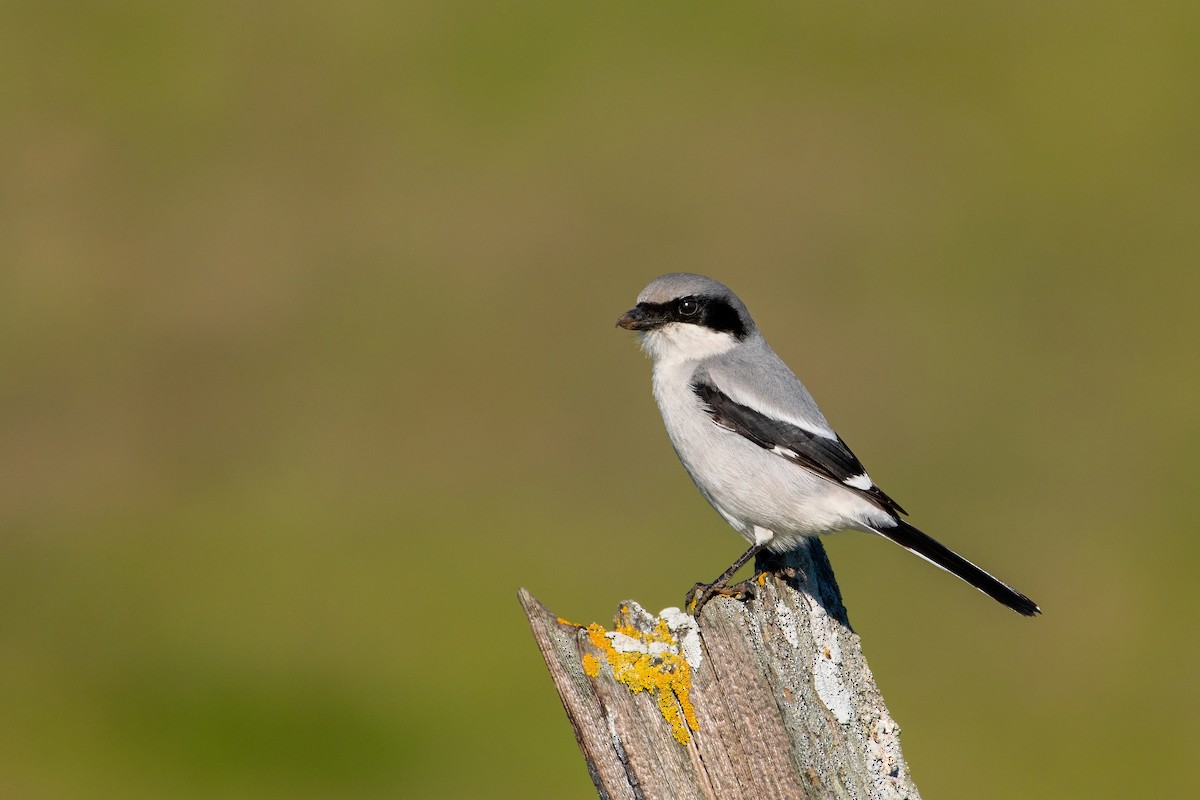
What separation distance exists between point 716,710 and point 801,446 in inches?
68.8

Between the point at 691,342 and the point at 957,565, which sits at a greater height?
the point at 691,342

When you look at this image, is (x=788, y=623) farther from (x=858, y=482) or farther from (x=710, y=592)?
(x=858, y=482)

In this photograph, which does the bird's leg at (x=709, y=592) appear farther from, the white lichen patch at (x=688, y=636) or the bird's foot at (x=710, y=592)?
the white lichen patch at (x=688, y=636)

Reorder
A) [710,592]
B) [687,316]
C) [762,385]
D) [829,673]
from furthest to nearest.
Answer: [687,316] → [762,385] → [710,592] → [829,673]

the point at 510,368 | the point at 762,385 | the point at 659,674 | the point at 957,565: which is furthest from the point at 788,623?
the point at 510,368

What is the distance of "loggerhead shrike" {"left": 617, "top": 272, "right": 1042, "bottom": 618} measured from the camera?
4.55m

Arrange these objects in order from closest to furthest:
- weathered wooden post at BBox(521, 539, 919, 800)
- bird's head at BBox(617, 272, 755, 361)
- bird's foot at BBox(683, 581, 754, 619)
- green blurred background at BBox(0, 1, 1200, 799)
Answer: weathered wooden post at BBox(521, 539, 919, 800) → bird's foot at BBox(683, 581, 754, 619) → bird's head at BBox(617, 272, 755, 361) → green blurred background at BBox(0, 1, 1200, 799)

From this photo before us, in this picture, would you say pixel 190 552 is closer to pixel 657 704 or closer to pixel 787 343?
pixel 787 343

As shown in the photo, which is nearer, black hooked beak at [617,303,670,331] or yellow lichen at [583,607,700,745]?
yellow lichen at [583,607,700,745]

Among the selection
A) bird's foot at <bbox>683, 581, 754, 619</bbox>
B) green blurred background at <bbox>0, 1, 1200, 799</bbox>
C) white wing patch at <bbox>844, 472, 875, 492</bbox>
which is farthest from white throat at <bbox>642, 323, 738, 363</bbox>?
green blurred background at <bbox>0, 1, 1200, 799</bbox>

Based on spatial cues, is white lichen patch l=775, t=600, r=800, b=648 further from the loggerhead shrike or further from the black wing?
A: the black wing

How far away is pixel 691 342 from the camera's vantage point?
5.09 meters

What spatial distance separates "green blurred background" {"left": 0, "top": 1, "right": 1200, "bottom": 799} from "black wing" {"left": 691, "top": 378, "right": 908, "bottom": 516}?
3.17 meters

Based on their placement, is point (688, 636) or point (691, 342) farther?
point (691, 342)
